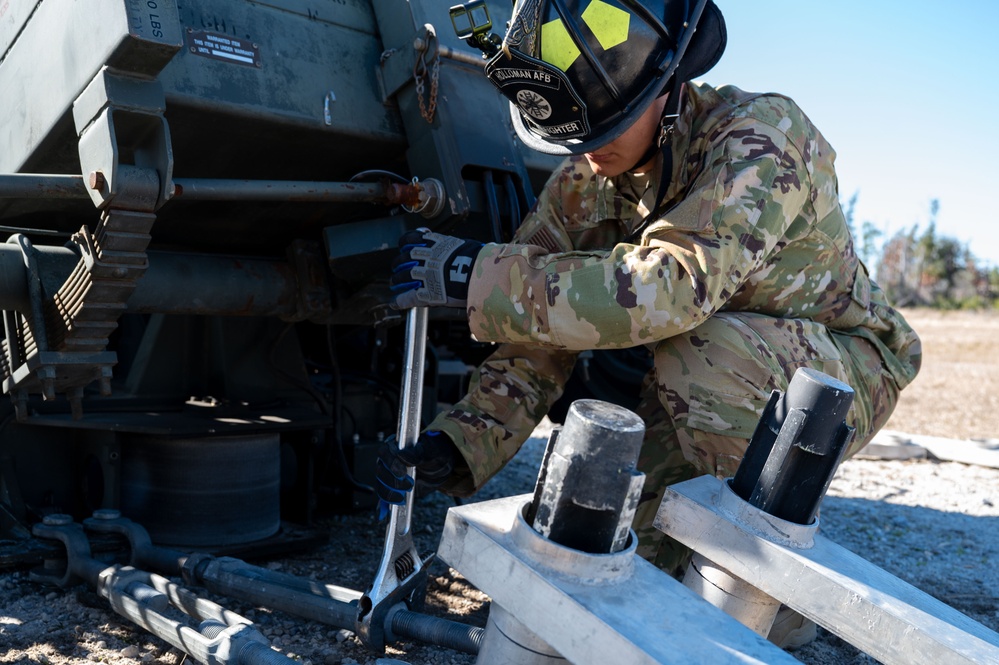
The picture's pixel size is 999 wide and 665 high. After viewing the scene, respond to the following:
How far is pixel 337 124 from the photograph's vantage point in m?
2.46

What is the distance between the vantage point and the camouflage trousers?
6.97 feet

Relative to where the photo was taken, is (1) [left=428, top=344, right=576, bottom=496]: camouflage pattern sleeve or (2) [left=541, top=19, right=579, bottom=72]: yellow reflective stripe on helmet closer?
(2) [left=541, top=19, right=579, bottom=72]: yellow reflective stripe on helmet

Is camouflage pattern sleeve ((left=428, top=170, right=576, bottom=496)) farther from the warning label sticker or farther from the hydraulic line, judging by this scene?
the warning label sticker

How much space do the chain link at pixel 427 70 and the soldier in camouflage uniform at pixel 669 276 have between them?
0.82 feet

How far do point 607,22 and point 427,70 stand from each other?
59 cm

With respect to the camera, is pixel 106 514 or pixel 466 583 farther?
pixel 466 583

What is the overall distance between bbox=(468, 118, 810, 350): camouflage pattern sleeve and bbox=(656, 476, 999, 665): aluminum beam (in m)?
0.64

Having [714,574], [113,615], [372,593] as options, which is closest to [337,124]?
[372,593]

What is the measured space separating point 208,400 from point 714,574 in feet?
6.66

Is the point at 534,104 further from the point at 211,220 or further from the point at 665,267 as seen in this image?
the point at 211,220

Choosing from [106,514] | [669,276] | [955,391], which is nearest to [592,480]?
[669,276]

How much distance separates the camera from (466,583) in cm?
271

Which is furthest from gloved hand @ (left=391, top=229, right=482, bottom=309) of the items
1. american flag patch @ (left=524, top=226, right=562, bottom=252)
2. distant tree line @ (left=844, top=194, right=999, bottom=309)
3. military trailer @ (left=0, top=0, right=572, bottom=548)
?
distant tree line @ (left=844, top=194, right=999, bottom=309)

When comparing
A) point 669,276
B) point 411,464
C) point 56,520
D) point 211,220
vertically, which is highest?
point 669,276
